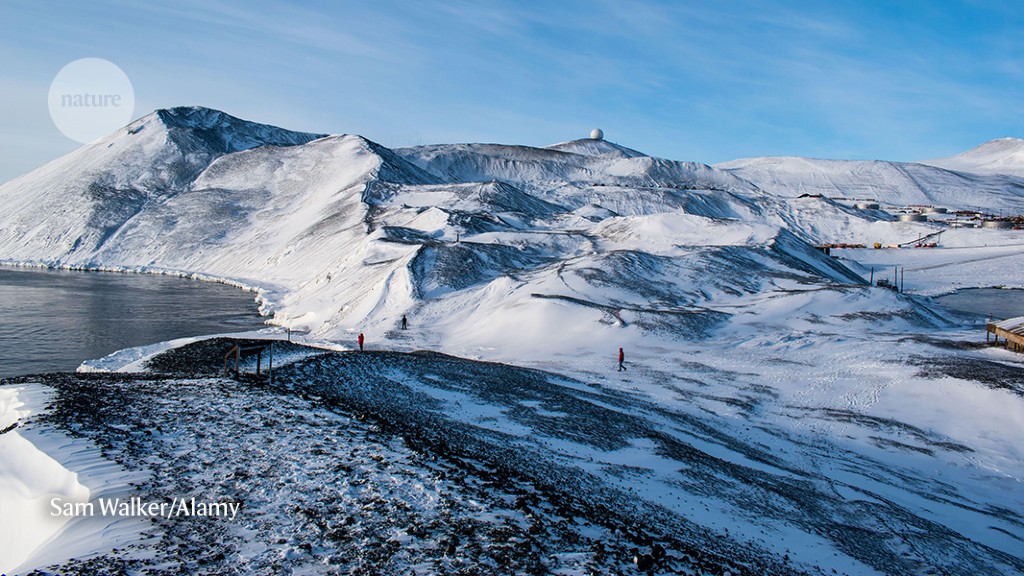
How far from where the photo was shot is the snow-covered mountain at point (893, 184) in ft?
549

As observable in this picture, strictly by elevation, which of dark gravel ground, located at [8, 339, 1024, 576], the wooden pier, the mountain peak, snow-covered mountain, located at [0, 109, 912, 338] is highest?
the mountain peak

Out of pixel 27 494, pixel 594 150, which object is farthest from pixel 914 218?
pixel 27 494

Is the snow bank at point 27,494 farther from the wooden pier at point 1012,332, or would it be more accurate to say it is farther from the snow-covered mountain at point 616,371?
the wooden pier at point 1012,332

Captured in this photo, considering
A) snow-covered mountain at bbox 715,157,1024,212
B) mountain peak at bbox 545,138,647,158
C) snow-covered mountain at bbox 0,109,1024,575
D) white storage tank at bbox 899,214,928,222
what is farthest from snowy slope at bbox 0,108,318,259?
snow-covered mountain at bbox 715,157,1024,212

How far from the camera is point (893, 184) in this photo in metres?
178

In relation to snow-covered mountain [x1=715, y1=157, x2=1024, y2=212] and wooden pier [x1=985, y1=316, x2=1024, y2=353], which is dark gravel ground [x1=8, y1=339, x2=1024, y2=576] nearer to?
wooden pier [x1=985, y1=316, x2=1024, y2=353]

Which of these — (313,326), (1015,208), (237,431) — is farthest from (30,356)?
(1015,208)

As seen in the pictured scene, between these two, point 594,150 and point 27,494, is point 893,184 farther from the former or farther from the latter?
point 27,494

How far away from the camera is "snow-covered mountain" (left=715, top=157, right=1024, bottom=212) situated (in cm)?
16725

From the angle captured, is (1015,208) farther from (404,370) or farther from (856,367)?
(404,370)

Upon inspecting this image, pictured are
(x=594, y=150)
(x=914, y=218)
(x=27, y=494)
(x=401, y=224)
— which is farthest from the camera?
(x=594, y=150)

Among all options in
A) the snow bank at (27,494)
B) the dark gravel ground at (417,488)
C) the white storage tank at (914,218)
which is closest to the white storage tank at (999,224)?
the white storage tank at (914,218)

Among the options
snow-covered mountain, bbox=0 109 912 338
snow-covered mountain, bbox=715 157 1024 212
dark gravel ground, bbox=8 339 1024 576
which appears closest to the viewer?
dark gravel ground, bbox=8 339 1024 576

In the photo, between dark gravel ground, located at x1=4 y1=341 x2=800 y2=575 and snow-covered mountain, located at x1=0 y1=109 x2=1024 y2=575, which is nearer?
dark gravel ground, located at x1=4 y1=341 x2=800 y2=575
